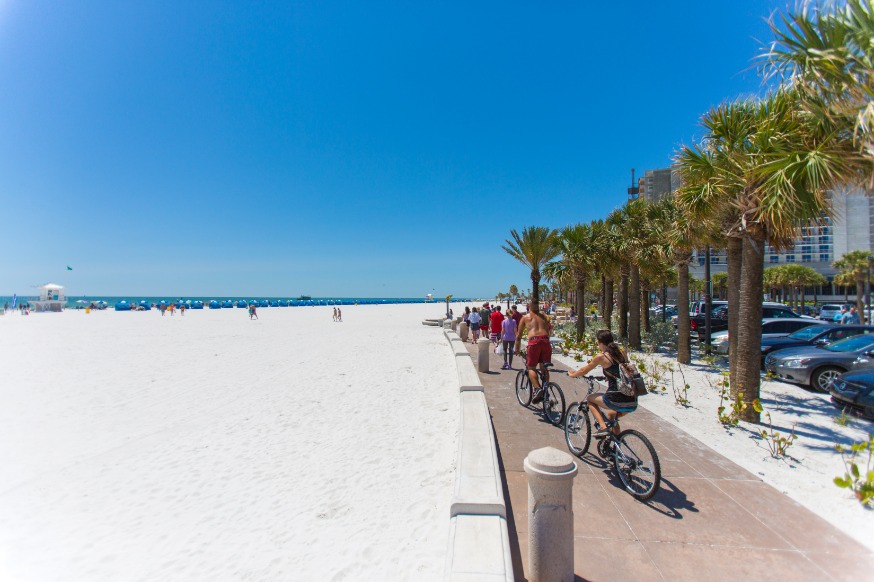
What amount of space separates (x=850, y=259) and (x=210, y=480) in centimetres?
5663

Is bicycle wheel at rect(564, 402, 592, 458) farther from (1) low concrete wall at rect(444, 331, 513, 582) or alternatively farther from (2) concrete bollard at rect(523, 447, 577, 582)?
(2) concrete bollard at rect(523, 447, 577, 582)

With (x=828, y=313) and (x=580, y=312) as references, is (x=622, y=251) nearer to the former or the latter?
(x=580, y=312)

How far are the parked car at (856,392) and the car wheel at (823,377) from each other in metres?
1.71

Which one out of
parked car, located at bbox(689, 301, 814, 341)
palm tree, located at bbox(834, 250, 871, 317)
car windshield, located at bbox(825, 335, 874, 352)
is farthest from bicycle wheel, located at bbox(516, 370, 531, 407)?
palm tree, located at bbox(834, 250, 871, 317)

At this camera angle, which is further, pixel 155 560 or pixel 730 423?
pixel 730 423

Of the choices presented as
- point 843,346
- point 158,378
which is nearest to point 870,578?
point 843,346

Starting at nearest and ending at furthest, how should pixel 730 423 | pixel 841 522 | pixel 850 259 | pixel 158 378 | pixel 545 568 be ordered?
pixel 545 568 → pixel 841 522 → pixel 730 423 → pixel 158 378 → pixel 850 259

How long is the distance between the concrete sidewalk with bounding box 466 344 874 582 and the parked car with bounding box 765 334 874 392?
619 cm

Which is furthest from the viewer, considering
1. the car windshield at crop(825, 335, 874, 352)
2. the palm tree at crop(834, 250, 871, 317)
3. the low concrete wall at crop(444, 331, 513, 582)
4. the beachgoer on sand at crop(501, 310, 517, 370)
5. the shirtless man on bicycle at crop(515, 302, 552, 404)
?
the palm tree at crop(834, 250, 871, 317)

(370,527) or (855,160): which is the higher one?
(855,160)

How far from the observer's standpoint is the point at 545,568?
309 centimetres

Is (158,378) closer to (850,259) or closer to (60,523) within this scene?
(60,523)

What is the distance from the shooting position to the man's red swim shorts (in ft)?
25.4

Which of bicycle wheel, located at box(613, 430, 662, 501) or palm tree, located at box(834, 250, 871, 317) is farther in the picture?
palm tree, located at box(834, 250, 871, 317)
